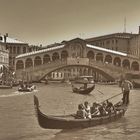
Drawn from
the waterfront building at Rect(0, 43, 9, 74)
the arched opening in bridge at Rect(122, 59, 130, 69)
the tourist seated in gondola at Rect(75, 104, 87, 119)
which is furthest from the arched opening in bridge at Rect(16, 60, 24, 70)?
the tourist seated in gondola at Rect(75, 104, 87, 119)

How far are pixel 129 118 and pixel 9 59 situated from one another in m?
30.8

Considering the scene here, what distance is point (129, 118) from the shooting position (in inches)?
426

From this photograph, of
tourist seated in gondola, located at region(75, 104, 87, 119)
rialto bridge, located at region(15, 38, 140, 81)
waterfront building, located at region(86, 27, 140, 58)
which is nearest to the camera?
tourist seated in gondola, located at region(75, 104, 87, 119)

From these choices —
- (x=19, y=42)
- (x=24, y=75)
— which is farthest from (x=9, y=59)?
(x=24, y=75)

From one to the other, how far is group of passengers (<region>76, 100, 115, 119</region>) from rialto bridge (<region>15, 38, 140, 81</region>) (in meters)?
22.5

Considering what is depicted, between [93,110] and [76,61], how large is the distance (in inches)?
968

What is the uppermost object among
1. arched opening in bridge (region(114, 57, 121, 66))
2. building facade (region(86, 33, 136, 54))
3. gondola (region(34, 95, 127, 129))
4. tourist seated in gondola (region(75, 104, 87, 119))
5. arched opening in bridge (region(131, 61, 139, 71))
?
building facade (region(86, 33, 136, 54))

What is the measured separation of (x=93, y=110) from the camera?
918 centimetres

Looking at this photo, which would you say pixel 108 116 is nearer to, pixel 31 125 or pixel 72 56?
pixel 31 125

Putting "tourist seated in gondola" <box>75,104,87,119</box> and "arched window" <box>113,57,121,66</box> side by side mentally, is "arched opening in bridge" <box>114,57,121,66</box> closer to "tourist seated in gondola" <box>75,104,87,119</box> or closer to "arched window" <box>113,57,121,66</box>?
"arched window" <box>113,57,121,66</box>

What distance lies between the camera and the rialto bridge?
32.2 metres

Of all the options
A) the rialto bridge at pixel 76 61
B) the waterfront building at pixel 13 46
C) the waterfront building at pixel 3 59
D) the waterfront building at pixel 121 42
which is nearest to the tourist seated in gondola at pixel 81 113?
the rialto bridge at pixel 76 61

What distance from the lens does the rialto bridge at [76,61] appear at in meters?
32.2

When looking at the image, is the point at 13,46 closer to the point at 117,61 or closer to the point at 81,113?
the point at 117,61
